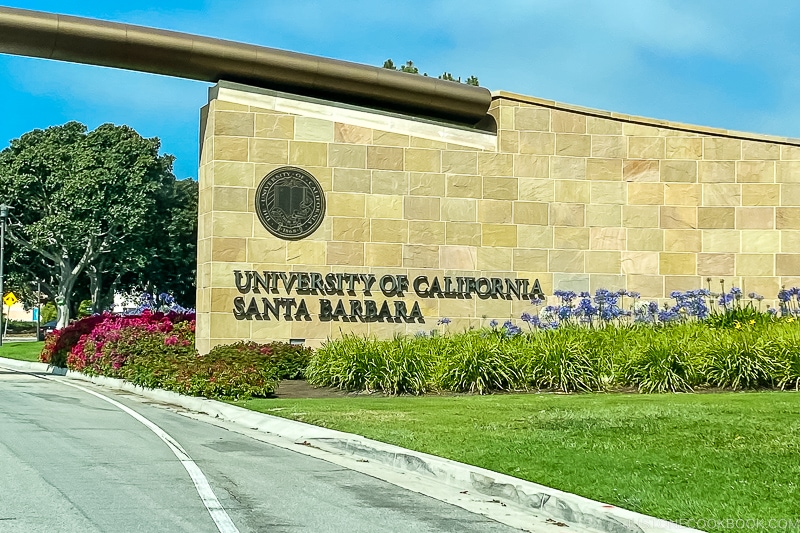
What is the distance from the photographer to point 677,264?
24.2 meters

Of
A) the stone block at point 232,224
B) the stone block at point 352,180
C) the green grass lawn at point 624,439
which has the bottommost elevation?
the green grass lawn at point 624,439

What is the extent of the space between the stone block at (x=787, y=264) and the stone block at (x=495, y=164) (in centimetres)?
667

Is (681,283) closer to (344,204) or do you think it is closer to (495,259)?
(495,259)

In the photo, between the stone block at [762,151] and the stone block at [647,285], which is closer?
the stone block at [647,285]

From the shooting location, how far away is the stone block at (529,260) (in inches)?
935

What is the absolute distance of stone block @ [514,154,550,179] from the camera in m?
23.9

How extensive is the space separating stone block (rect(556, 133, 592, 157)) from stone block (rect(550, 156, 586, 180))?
0.46 feet

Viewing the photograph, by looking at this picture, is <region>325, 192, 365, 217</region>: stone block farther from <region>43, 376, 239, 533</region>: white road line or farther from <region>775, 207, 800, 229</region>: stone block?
<region>775, 207, 800, 229</region>: stone block

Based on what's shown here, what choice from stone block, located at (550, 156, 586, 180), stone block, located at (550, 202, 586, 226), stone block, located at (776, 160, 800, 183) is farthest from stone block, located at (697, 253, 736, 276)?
stone block, located at (550, 156, 586, 180)

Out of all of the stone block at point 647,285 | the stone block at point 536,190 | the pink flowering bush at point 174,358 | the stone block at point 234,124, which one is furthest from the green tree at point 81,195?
the stone block at point 647,285

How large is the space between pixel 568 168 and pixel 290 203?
22.1 ft

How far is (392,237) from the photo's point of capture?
22984mm

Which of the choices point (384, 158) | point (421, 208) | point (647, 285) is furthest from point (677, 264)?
point (384, 158)

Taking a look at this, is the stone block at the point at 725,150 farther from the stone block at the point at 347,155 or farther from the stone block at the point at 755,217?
the stone block at the point at 347,155
